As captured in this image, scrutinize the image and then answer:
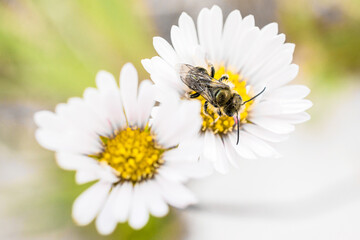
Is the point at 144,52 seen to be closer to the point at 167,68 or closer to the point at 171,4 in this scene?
the point at 171,4

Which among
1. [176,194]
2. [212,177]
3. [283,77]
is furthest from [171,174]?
[212,177]

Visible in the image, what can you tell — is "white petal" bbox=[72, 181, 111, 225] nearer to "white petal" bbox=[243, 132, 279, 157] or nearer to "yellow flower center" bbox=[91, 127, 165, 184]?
"yellow flower center" bbox=[91, 127, 165, 184]

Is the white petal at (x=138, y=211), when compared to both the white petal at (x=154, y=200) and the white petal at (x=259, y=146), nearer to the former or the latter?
the white petal at (x=154, y=200)

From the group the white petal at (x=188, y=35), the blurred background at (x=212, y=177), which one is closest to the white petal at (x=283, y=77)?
the white petal at (x=188, y=35)

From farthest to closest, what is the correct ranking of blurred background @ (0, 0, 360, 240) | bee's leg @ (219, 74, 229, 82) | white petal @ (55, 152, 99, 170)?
blurred background @ (0, 0, 360, 240) < bee's leg @ (219, 74, 229, 82) < white petal @ (55, 152, 99, 170)

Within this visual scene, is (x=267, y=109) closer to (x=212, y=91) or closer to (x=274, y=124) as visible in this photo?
(x=274, y=124)

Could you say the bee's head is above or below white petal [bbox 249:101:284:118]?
above

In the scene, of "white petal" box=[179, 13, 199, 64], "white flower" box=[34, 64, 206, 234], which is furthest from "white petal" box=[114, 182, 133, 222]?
"white petal" box=[179, 13, 199, 64]
